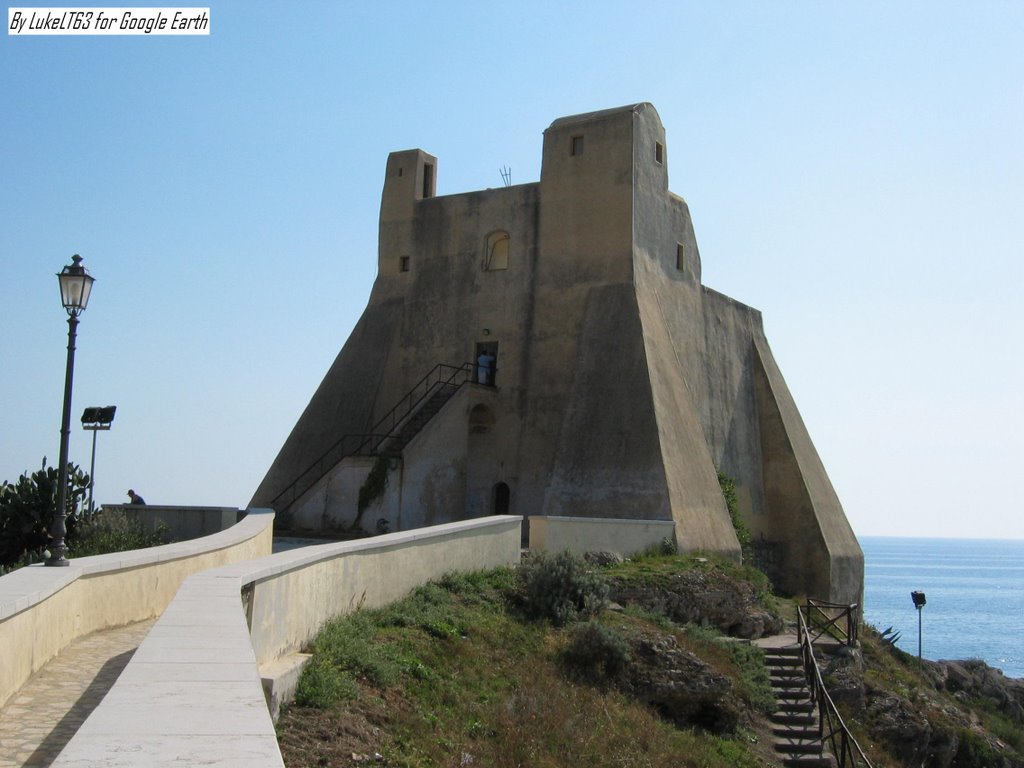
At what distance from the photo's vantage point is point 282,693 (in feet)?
28.3

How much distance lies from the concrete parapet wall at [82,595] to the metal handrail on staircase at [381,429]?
1257 cm

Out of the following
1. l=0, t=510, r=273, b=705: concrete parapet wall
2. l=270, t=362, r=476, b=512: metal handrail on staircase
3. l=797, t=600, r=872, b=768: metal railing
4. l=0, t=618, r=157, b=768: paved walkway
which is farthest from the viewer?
l=270, t=362, r=476, b=512: metal handrail on staircase

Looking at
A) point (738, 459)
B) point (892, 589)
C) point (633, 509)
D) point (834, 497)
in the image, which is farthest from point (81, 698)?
point (892, 589)

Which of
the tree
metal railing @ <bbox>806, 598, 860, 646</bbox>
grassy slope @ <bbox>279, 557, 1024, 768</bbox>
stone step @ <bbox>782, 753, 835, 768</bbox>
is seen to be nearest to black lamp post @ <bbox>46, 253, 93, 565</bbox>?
grassy slope @ <bbox>279, 557, 1024, 768</bbox>

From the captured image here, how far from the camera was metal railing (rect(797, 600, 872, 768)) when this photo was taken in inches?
584

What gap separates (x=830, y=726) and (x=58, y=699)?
451 inches

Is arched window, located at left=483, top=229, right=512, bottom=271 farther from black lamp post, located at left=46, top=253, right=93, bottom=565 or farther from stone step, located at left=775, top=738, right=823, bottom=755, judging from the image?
black lamp post, located at left=46, top=253, right=93, bottom=565

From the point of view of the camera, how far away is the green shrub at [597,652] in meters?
14.1

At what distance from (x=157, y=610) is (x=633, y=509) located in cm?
1310

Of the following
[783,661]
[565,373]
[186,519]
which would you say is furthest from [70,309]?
[565,373]

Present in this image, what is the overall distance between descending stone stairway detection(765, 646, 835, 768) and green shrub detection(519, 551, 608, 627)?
3.25 meters

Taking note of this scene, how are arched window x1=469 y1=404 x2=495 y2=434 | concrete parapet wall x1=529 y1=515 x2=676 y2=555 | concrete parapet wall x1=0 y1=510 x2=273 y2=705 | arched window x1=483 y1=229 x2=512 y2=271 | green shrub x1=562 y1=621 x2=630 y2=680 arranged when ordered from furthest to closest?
arched window x1=483 y1=229 x2=512 y2=271, arched window x1=469 y1=404 x2=495 y2=434, concrete parapet wall x1=529 y1=515 x2=676 y2=555, green shrub x1=562 y1=621 x2=630 y2=680, concrete parapet wall x1=0 y1=510 x2=273 y2=705

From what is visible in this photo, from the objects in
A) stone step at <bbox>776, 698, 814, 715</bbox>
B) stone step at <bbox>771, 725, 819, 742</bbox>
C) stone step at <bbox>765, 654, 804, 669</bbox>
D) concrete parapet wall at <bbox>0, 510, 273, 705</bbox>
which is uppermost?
concrete parapet wall at <bbox>0, 510, 273, 705</bbox>

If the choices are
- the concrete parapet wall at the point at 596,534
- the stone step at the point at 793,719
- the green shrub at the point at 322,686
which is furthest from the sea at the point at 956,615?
the green shrub at the point at 322,686
